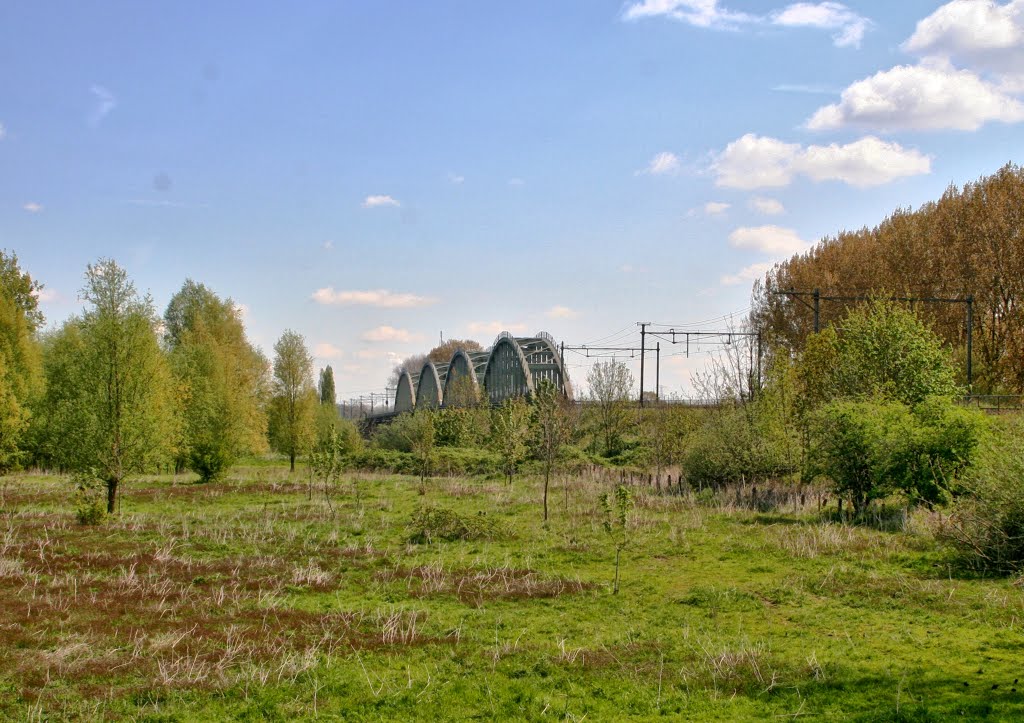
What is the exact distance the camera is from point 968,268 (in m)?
46.6

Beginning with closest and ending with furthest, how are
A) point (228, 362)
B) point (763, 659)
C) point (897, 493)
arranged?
1. point (763, 659)
2. point (897, 493)
3. point (228, 362)

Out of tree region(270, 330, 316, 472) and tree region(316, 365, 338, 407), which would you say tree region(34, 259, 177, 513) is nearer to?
tree region(270, 330, 316, 472)

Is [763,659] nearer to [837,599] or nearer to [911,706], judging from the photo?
[911,706]

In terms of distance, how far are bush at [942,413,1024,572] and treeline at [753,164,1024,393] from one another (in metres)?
27.8

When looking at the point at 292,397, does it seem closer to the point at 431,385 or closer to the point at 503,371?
the point at 503,371

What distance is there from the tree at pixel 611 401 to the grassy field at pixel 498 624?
1022 inches

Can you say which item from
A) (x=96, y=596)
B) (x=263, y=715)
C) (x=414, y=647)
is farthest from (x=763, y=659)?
(x=96, y=596)

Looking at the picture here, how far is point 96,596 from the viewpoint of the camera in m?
14.1

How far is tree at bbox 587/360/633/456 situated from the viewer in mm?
48406

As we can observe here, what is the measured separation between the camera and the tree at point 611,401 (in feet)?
159

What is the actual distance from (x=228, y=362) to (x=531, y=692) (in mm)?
50223

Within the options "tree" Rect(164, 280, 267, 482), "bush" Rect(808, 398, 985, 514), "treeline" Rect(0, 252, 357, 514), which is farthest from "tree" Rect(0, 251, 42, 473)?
"bush" Rect(808, 398, 985, 514)

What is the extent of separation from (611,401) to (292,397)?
21.5m

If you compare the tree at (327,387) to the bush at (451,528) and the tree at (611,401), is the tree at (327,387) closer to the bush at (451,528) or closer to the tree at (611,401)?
the tree at (611,401)
